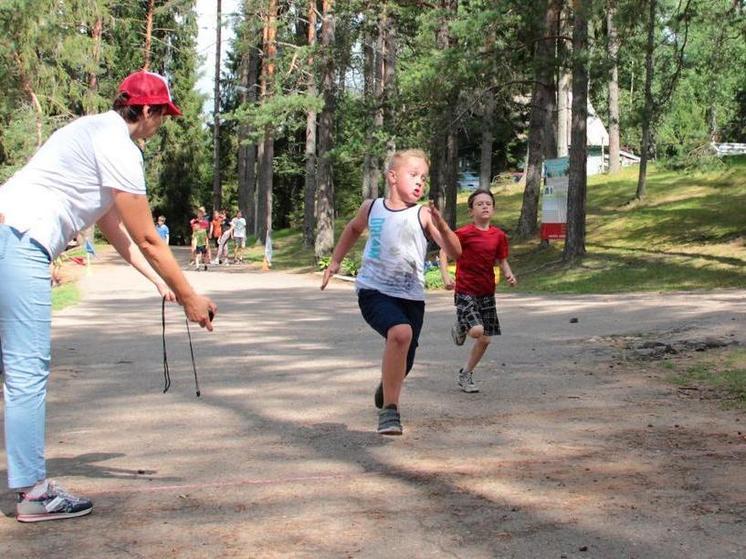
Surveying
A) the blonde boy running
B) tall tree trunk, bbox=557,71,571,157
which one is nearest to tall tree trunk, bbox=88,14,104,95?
tall tree trunk, bbox=557,71,571,157

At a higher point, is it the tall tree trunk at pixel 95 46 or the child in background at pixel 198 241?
the tall tree trunk at pixel 95 46

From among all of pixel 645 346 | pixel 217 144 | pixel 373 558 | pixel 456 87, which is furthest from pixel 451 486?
pixel 217 144

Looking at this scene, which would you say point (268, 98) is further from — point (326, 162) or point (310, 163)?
point (310, 163)

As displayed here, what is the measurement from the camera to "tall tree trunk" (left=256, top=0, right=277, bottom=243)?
35.4m

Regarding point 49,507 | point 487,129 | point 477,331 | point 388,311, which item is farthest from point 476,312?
point 487,129

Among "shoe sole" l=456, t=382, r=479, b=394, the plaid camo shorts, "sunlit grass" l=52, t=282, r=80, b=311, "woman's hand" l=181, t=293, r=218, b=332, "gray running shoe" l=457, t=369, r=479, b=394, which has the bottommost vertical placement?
"sunlit grass" l=52, t=282, r=80, b=311

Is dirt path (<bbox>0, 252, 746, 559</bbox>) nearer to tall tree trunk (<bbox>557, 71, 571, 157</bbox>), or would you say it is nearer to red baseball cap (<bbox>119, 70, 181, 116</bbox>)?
red baseball cap (<bbox>119, 70, 181, 116</bbox>)

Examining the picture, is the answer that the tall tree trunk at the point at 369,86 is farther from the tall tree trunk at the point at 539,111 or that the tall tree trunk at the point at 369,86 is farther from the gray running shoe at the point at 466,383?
the gray running shoe at the point at 466,383

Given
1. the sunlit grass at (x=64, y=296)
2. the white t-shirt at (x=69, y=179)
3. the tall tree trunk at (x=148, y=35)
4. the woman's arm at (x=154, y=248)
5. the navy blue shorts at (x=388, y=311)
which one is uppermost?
the tall tree trunk at (x=148, y=35)

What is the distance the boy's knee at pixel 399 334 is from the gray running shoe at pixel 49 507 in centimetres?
227

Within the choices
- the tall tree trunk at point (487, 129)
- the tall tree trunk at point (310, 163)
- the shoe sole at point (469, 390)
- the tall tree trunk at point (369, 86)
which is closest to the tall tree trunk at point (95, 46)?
the tall tree trunk at point (310, 163)

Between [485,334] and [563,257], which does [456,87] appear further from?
[485,334]

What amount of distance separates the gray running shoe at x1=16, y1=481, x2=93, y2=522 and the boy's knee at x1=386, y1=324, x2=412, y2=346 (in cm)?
227

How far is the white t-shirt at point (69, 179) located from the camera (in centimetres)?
430
